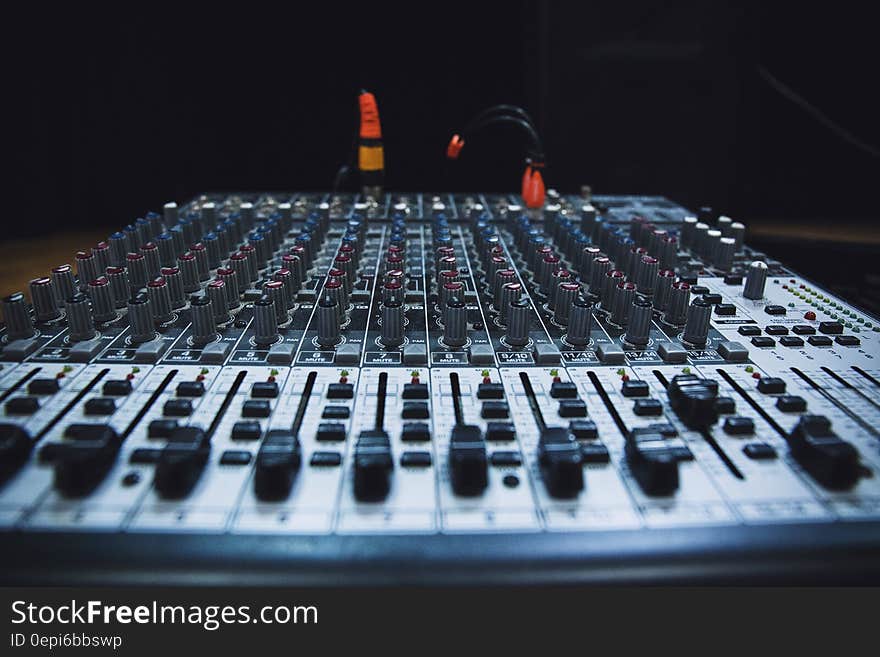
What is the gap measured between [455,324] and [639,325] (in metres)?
0.46

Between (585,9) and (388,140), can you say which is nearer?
(585,9)

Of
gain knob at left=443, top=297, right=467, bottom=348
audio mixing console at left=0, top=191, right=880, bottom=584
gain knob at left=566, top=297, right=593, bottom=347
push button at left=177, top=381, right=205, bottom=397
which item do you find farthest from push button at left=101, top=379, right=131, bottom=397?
gain knob at left=566, top=297, right=593, bottom=347

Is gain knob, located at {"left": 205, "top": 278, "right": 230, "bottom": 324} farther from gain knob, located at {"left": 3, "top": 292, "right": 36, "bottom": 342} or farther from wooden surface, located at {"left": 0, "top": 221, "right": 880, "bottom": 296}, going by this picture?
wooden surface, located at {"left": 0, "top": 221, "right": 880, "bottom": 296}

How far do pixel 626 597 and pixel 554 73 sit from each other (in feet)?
9.10

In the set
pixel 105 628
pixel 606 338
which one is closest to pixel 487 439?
pixel 606 338

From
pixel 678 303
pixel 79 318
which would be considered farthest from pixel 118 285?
pixel 678 303

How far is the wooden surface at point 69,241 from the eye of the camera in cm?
231

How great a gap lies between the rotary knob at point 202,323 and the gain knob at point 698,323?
1.19m

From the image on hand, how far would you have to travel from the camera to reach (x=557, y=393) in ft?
4.00

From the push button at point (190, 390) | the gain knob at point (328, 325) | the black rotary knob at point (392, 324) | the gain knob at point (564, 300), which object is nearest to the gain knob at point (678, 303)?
the gain knob at point (564, 300)

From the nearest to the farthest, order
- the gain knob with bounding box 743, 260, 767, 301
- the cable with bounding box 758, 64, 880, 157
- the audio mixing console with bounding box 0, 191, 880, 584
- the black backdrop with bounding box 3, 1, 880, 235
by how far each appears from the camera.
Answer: the audio mixing console with bounding box 0, 191, 880, 584
the gain knob with bounding box 743, 260, 767, 301
the black backdrop with bounding box 3, 1, 880, 235
the cable with bounding box 758, 64, 880, 157

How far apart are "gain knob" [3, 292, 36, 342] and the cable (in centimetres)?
353

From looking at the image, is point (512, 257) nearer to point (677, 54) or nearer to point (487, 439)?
point (487, 439)

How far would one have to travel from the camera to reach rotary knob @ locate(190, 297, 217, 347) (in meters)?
1.42
